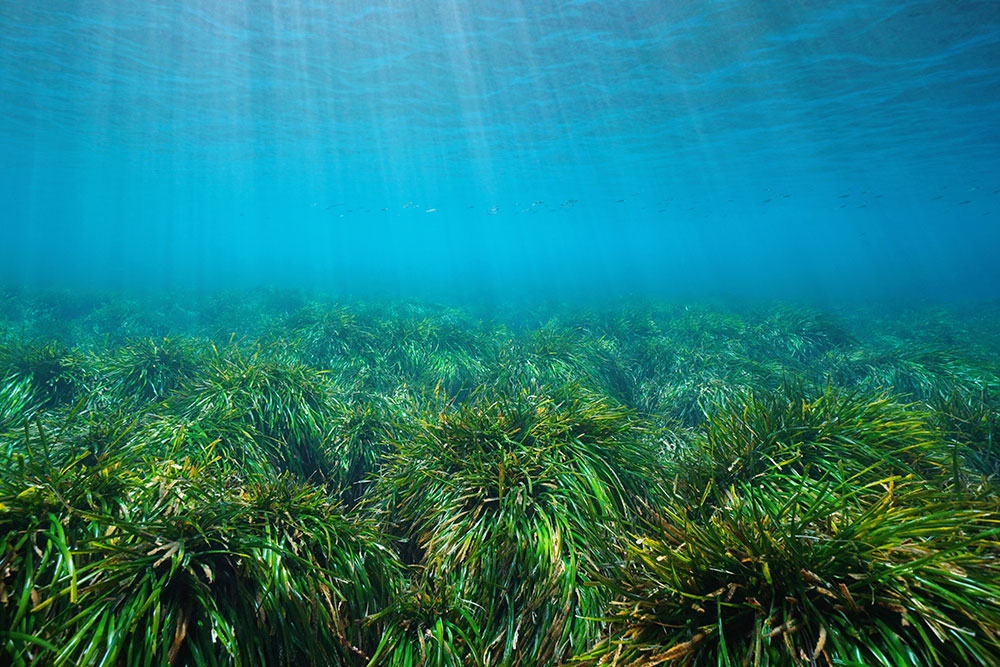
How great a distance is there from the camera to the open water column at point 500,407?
2.14 metres

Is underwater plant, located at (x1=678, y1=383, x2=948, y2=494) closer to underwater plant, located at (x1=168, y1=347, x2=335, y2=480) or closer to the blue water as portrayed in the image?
underwater plant, located at (x1=168, y1=347, x2=335, y2=480)

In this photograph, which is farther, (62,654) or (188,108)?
(188,108)

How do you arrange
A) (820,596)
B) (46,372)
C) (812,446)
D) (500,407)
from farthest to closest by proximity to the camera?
1. (46,372)
2. (500,407)
3. (812,446)
4. (820,596)

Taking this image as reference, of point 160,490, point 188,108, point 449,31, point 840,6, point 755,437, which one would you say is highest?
point 188,108

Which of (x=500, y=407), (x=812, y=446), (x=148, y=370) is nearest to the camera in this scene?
(x=812, y=446)

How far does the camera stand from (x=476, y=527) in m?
3.57

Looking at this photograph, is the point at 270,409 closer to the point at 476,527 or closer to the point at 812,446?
the point at 476,527

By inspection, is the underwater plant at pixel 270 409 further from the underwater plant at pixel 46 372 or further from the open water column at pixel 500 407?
the underwater plant at pixel 46 372

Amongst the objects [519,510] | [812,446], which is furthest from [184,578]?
[812,446]

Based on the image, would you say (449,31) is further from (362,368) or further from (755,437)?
(755,437)

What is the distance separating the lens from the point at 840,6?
37.7 feet

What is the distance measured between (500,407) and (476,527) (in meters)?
1.62

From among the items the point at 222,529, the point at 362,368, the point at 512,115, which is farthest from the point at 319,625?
the point at 512,115

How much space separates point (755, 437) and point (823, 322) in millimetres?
11371
